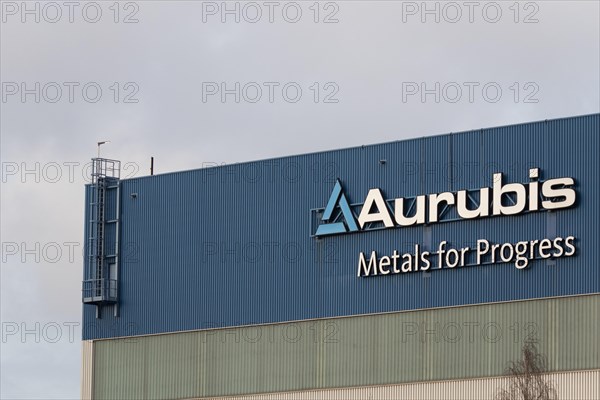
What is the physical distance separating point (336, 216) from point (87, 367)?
19450mm

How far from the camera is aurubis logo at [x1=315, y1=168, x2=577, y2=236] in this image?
298 feet

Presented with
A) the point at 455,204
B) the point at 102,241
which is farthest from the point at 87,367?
the point at 455,204

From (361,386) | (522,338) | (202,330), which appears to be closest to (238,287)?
(202,330)

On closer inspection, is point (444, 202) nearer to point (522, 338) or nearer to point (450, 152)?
point (450, 152)

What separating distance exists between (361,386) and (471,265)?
9004mm

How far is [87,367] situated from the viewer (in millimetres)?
108812

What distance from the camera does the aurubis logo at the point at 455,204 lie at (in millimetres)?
90688

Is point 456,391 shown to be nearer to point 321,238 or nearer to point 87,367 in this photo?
point 321,238

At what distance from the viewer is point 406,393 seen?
9444 centimetres

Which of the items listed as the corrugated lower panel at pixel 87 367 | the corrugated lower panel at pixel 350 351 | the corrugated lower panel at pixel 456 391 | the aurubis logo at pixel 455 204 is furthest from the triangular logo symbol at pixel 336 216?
the corrugated lower panel at pixel 87 367

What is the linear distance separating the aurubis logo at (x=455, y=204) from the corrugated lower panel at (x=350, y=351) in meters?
4.68

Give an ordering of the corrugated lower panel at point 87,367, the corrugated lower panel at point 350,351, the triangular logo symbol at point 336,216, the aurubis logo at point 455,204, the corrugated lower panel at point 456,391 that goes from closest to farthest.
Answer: the corrugated lower panel at point 456,391, the corrugated lower panel at point 350,351, the aurubis logo at point 455,204, the triangular logo symbol at point 336,216, the corrugated lower panel at point 87,367

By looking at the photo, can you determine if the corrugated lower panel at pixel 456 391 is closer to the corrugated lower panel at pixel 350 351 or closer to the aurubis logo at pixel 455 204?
the corrugated lower panel at pixel 350 351

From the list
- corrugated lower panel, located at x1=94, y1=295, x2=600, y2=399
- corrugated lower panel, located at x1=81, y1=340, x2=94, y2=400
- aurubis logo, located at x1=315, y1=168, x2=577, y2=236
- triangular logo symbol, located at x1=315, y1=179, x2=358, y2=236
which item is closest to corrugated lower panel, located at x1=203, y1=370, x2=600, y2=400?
corrugated lower panel, located at x1=94, y1=295, x2=600, y2=399
